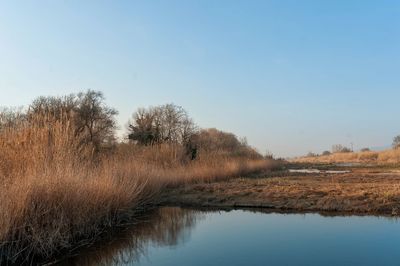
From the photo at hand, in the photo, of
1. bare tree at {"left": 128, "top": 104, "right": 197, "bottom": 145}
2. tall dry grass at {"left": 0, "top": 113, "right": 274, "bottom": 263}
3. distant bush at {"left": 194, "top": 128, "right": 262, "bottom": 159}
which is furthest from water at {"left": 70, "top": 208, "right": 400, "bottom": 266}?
bare tree at {"left": 128, "top": 104, "right": 197, "bottom": 145}

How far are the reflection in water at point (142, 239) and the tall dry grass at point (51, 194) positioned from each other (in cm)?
47

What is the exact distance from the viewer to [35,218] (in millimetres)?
7152

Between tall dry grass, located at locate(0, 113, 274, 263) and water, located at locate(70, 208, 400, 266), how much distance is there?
2.33ft

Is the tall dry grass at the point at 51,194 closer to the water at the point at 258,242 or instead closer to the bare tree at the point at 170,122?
the water at the point at 258,242

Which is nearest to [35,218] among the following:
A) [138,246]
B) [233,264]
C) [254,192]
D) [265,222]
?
[138,246]

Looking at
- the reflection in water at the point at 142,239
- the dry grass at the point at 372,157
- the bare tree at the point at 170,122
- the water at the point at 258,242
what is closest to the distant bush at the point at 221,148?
the bare tree at the point at 170,122

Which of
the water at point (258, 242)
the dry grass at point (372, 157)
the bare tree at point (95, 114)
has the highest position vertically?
the bare tree at point (95, 114)

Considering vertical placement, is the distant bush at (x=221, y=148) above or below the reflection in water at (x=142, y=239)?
above

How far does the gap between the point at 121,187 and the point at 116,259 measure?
3.24 metres

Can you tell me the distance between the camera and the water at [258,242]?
7.40m

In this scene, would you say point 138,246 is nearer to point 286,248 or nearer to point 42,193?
point 42,193

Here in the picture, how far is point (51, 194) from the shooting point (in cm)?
781

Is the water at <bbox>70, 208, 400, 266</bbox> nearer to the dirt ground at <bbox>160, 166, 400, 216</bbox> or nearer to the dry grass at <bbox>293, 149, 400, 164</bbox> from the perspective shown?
the dirt ground at <bbox>160, 166, 400, 216</bbox>

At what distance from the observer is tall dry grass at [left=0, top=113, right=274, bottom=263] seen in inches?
269
